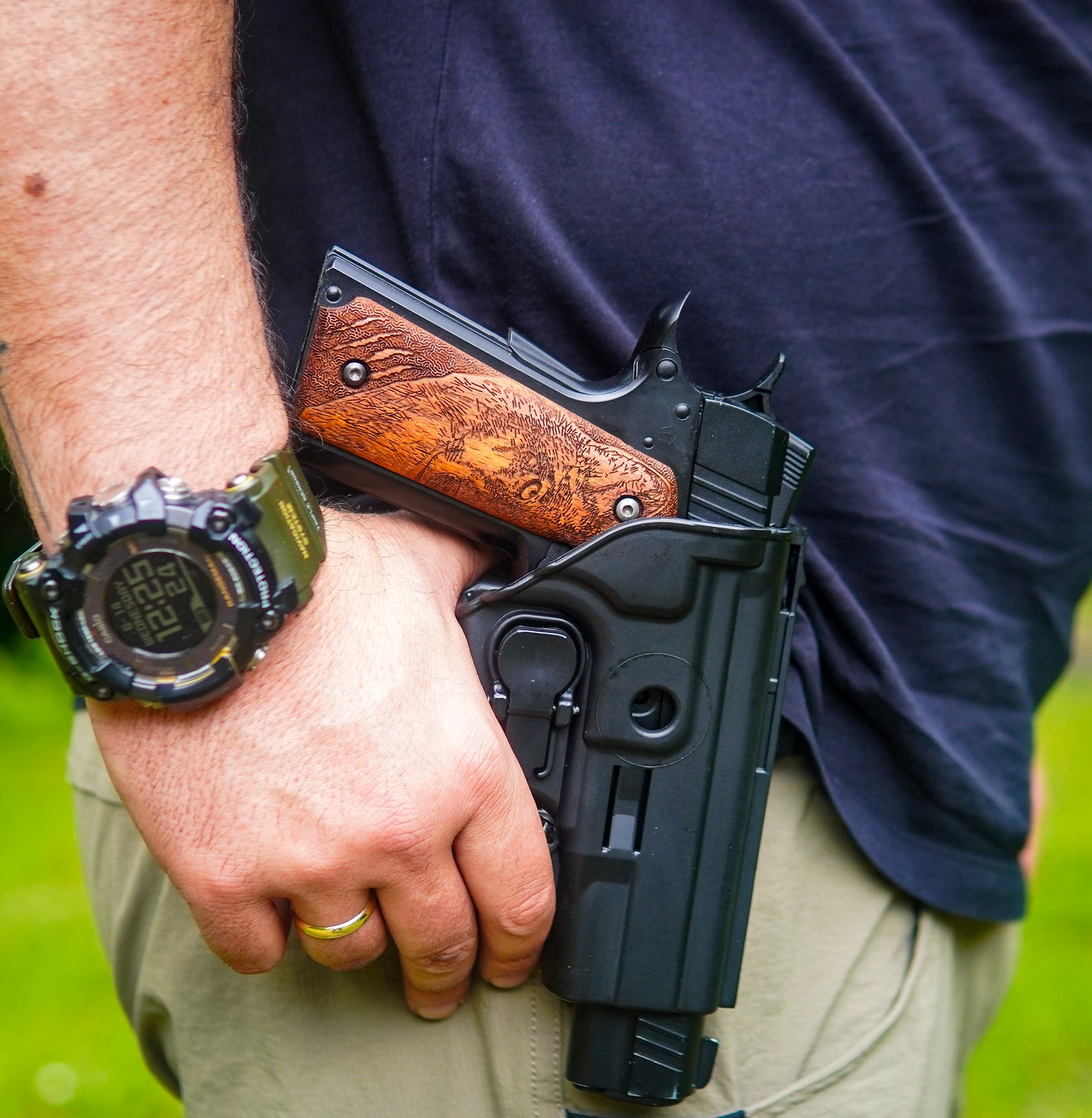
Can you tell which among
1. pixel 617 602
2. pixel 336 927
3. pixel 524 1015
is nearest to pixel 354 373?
pixel 617 602

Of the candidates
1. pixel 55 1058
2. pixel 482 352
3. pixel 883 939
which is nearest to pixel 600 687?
pixel 482 352

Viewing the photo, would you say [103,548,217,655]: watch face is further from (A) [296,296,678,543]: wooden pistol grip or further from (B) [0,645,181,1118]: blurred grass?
(B) [0,645,181,1118]: blurred grass

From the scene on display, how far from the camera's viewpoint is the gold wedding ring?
124 cm

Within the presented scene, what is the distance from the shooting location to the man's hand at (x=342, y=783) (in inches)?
45.7

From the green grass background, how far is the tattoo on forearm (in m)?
2.87

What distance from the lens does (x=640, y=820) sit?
1.46 meters

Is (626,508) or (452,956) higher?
(626,508)

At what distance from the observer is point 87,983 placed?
393 cm

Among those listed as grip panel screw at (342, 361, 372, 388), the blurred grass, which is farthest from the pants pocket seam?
the blurred grass

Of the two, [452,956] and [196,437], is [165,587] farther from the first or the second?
[452,956]

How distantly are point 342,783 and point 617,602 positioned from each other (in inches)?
17.3

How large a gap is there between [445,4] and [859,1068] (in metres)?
1.61

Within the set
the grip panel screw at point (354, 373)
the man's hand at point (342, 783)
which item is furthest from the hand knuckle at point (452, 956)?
the grip panel screw at point (354, 373)

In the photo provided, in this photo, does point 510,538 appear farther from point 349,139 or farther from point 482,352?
point 349,139
